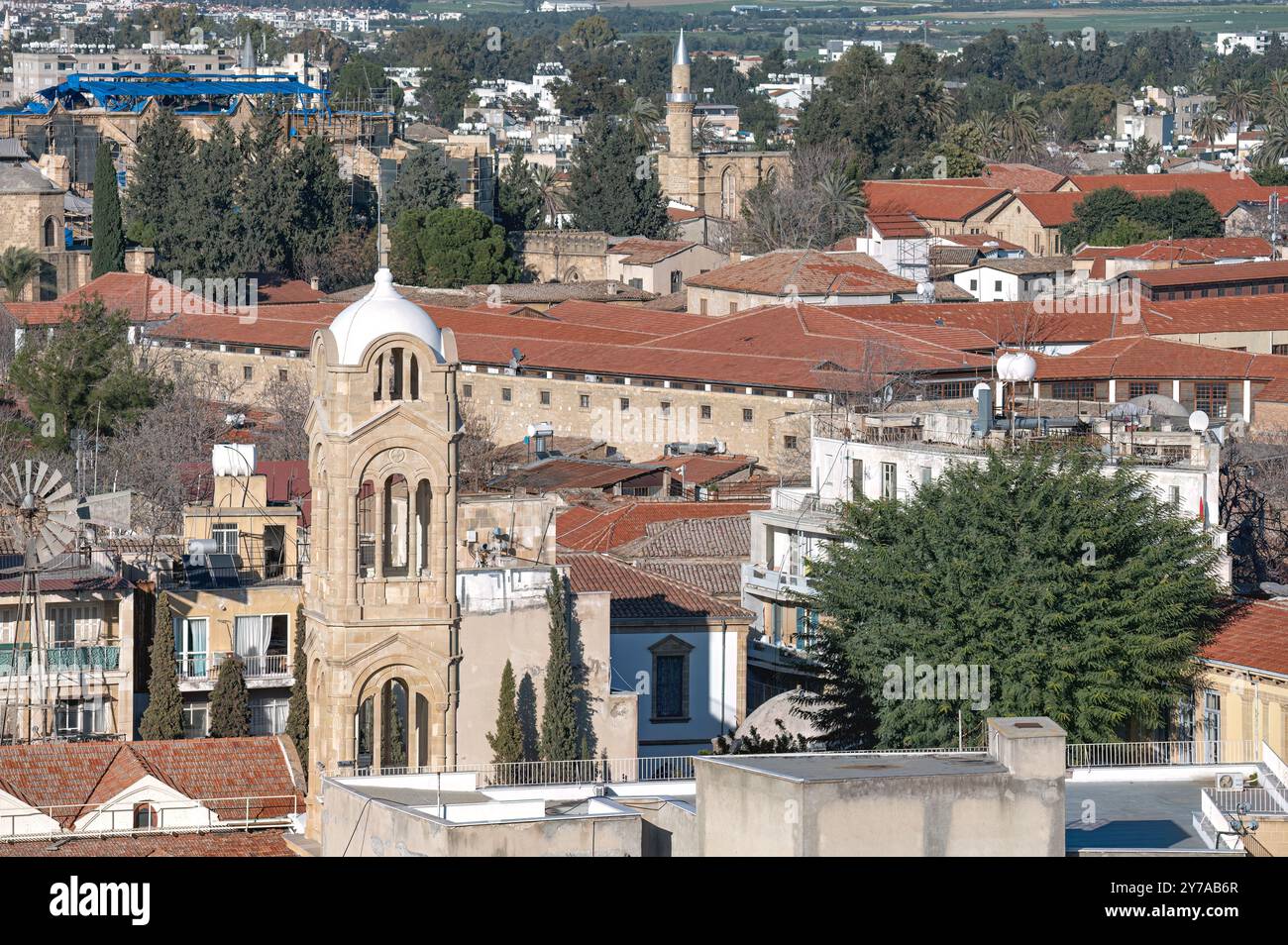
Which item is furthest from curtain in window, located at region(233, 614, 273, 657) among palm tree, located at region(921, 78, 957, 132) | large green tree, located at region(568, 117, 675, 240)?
palm tree, located at region(921, 78, 957, 132)

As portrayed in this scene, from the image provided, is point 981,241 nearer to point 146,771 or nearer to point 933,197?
point 933,197

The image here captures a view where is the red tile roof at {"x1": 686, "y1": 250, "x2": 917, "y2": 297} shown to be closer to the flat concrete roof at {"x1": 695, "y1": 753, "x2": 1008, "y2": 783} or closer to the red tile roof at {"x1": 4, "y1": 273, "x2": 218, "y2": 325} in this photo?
the red tile roof at {"x1": 4, "y1": 273, "x2": 218, "y2": 325}

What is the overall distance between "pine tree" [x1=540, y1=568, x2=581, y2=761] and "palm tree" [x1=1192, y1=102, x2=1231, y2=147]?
11690cm

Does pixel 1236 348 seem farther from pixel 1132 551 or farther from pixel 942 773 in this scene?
pixel 942 773

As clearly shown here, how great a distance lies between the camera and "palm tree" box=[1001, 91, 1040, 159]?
12950 cm

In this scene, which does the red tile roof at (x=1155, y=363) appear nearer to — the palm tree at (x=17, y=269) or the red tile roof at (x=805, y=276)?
the red tile roof at (x=805, y=276)

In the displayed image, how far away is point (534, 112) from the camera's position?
554 feet

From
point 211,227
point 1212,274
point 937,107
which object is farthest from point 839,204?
point 211,227

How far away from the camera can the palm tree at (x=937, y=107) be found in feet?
387

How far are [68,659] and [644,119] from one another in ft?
326

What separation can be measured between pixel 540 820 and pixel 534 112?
151 meters

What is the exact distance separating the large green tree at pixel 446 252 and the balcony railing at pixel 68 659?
51.2m

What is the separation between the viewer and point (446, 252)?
8612cm

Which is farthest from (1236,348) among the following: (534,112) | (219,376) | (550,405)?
(534,112)
